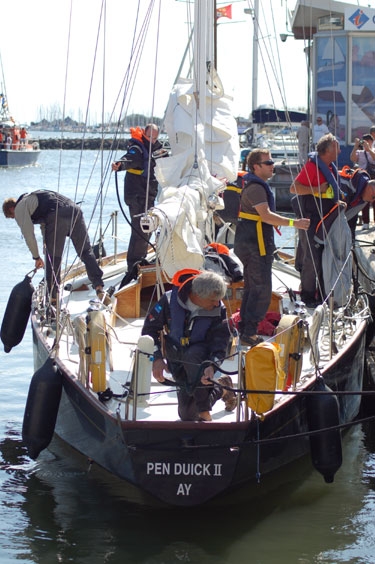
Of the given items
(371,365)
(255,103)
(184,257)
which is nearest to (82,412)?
(184,257)

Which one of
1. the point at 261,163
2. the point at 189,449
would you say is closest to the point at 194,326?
the point at 189,449

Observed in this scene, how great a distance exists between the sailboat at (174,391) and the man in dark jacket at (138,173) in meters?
1.21

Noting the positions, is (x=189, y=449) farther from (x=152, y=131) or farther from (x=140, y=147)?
(x=140, y=147)

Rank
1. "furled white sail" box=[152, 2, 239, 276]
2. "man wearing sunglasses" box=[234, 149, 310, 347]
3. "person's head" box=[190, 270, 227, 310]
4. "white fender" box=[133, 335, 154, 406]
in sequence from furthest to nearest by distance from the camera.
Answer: "furled white sail" box=[152, 2, 239, 276]
"man wearing sunglasses" box=[234, 149, 310, 347]
"white fender" box=[133, 335, 154, 406]
"person's head" box=[190, 270, 227, 310]

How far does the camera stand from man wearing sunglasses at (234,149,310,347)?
27.0 ft

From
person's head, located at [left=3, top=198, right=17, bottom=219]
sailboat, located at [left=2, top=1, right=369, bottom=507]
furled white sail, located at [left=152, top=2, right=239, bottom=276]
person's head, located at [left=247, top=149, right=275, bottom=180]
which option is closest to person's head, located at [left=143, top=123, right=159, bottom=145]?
furled white sail, located at [left=152, top=2, right=239, bottom=276]

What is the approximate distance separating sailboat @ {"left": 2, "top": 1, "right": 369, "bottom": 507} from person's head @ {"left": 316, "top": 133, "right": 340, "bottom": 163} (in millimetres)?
993

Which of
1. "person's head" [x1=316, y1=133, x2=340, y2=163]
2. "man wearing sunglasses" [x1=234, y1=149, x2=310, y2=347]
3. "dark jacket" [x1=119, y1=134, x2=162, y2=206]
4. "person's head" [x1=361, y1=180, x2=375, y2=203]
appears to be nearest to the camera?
"man wearing sunglasses" [x1=234, y1=149, x2=310, y2=347]

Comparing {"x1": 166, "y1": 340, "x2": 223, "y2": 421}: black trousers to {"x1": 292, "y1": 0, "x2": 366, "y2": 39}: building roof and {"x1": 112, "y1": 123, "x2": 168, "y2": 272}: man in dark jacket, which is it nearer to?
{"x1": 112, "y1": 123, "x2": 168, "y2": 272}: man in dark jacket

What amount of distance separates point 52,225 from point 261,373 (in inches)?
146

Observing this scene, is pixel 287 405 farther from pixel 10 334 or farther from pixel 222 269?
pixel 10 334


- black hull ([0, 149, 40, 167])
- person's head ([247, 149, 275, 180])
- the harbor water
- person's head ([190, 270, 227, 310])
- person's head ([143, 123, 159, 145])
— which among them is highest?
person's head ([143, 123, 159, 145])

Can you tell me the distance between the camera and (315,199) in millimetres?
9531

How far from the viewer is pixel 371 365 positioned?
1170 centimetres
